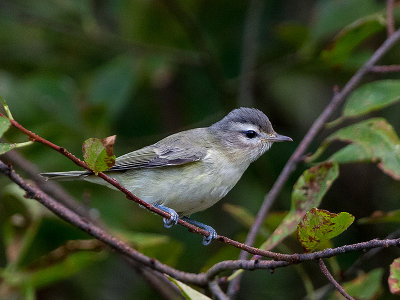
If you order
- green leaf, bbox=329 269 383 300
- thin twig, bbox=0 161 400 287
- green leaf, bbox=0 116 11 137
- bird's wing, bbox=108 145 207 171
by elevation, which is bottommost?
green leaf, bbox=329 269 383 300

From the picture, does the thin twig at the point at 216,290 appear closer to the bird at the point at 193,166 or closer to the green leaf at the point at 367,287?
the bird at the point at 193,166

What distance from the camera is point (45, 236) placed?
4086 mm

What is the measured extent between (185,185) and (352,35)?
4.67 feet

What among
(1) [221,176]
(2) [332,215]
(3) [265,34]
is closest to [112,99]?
(1) [221,176]

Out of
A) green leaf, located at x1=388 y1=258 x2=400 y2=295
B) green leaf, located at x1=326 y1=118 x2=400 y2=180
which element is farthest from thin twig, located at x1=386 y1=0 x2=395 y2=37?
green leaf, located at x1=388 y1=258 x2=400 y2=295

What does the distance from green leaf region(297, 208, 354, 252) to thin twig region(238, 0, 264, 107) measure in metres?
2.54

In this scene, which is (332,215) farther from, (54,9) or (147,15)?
(54,9)

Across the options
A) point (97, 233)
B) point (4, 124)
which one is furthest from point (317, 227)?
point (4, 124)

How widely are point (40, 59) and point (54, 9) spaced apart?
44cm

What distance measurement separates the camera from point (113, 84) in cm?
436

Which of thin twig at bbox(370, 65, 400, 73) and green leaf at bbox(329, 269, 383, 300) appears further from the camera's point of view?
thin twig at bbox(370, 65, 400, 73)

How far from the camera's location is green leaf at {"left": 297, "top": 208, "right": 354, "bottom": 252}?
6.84ft

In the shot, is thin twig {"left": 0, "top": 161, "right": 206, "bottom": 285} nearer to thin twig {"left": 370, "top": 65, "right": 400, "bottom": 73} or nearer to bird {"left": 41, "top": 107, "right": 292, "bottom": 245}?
bird {"left": 41, "top": 107, "right": 292, "bottom": 245}

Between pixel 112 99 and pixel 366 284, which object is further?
pixel 112 99
